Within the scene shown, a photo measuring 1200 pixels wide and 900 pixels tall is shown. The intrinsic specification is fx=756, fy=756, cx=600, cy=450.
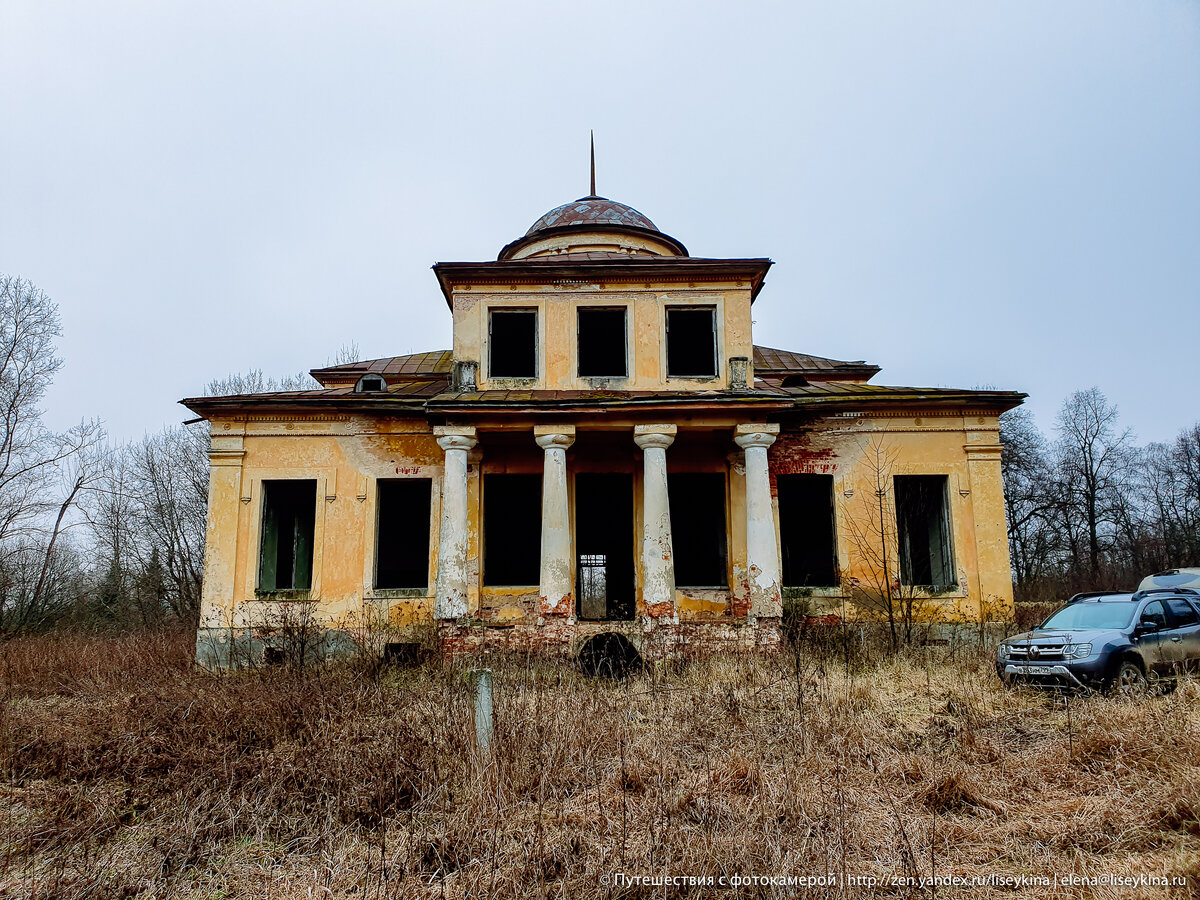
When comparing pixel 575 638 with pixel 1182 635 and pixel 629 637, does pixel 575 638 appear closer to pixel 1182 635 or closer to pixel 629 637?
pixel 629 637

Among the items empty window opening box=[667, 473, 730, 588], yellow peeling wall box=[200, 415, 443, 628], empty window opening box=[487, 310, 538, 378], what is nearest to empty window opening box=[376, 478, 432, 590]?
yellow peeling wall box=[200, 415, 443, 628]

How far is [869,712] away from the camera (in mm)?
7746

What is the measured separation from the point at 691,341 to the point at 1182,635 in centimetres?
949

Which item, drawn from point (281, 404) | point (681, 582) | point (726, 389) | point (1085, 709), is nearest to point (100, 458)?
point (281, 404)

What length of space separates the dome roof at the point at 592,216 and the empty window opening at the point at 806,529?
7.00 metres

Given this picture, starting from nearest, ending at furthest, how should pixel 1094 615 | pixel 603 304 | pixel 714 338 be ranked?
pixel 1094 615, pixel 714 338, pixel 603 304

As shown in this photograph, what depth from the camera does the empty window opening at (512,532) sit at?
15.9 m

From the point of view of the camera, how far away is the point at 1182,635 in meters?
9.40

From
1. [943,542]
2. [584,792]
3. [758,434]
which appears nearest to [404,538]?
[758,434]

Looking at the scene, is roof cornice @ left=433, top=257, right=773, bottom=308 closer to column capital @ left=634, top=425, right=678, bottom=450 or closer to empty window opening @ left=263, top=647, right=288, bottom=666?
column capital @ left=634, top=425, right=678, bottom=450

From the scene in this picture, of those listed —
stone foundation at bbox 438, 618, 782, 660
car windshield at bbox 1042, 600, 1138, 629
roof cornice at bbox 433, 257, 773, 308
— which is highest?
roof cornice at bbox 433, 257, 773, 308

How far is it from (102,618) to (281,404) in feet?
42.7

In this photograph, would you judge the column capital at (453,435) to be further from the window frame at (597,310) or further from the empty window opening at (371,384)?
the empty window opening at (371,384)

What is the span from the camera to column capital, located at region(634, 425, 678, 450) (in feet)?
43.2
